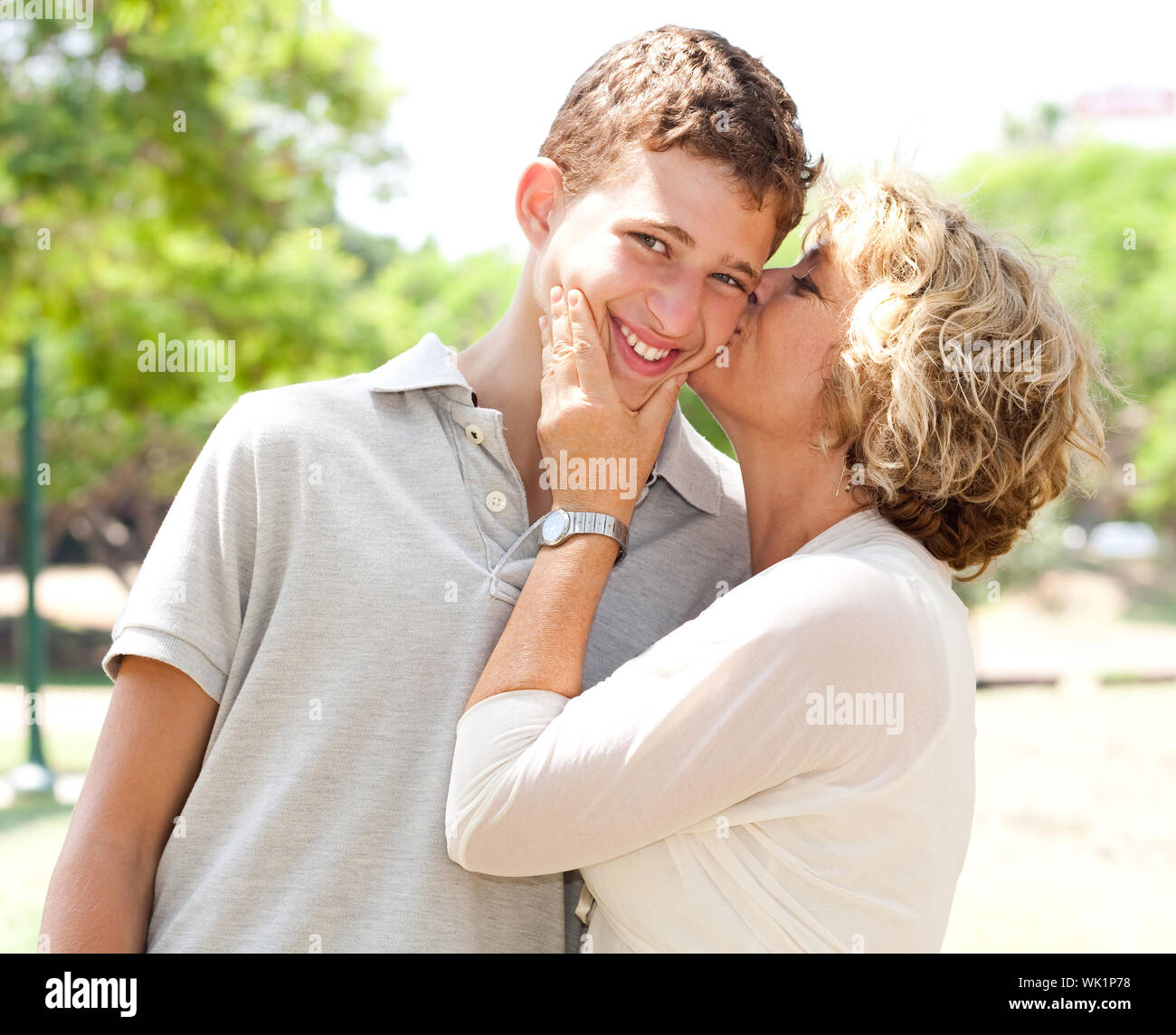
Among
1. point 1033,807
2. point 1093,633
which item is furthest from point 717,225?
point 1093,633

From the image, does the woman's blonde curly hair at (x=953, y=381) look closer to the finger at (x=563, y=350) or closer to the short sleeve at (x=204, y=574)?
the finger at (x=563, y=350)

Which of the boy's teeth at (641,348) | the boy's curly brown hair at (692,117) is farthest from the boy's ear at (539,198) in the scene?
the boy's teeth at (641,348)

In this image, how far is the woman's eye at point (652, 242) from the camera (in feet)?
7.51

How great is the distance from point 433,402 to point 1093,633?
28255 millimetres

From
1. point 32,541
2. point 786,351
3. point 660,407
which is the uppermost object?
point 786,351

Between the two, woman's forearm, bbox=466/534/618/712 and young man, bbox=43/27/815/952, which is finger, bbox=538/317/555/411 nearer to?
young man, bbox=43/27/815/952

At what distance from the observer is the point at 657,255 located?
230 centimetres

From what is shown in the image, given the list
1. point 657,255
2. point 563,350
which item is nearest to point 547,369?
point 563,350

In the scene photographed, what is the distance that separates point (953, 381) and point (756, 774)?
812 mm

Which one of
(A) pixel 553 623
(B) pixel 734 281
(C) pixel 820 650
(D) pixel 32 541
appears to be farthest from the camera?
(D) pixel 32 541

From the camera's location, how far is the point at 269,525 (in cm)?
208

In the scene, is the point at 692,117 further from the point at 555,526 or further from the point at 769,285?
the point at 555,526
